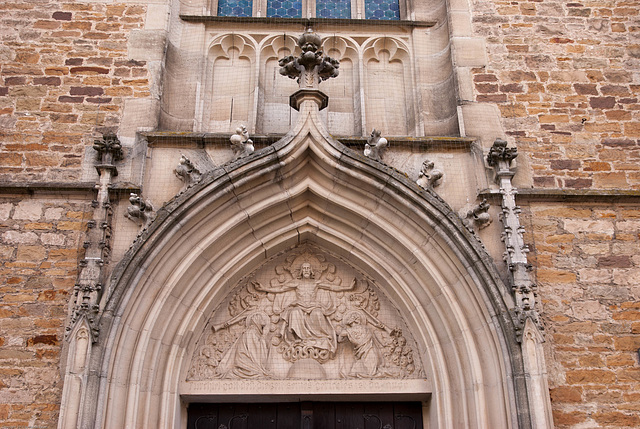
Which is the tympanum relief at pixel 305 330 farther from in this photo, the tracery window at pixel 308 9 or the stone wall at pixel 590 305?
the tracery window at pixel 308 9

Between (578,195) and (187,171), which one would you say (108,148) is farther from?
(578,195)

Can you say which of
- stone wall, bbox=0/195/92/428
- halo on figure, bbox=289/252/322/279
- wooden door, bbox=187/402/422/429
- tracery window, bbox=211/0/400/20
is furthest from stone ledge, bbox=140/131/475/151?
wooden door, bbox=187/402/422/429

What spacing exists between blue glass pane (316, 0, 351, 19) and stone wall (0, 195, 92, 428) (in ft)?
12.9

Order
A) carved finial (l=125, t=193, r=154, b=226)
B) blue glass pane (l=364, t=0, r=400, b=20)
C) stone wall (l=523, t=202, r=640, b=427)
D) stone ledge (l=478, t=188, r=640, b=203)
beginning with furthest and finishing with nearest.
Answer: blue glass pane (l=364, t=0, r=400, b=20)
stone ledge (l=478, t=188, r=640, b=203)
carved finial (l=125, t=193, r=154, b=226)
stone wall (l=523, t=202, r=640, b=427)

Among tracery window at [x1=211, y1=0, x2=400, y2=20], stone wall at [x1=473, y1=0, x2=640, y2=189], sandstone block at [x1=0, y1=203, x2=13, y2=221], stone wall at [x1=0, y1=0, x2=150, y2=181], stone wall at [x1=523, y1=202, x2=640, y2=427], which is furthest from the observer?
tracery window at [x1=211, y1=0, x2=400, y2=20]

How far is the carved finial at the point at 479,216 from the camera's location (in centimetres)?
642

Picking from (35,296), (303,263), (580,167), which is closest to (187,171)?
(303,263)

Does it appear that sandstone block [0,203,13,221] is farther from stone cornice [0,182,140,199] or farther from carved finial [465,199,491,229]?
carved finial [465,199,491,229]

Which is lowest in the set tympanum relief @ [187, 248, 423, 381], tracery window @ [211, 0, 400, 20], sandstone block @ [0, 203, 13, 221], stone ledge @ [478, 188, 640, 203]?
tympanum relief @ [187, 248, 423, 381]

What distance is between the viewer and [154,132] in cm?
689

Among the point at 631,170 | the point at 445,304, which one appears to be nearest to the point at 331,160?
the point at 445,304

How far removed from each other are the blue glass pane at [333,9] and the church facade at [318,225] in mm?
613

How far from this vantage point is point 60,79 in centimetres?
725

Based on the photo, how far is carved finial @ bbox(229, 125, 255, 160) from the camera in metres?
6.64
